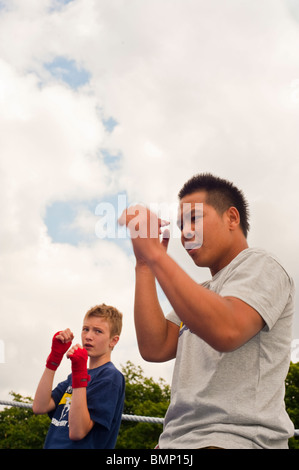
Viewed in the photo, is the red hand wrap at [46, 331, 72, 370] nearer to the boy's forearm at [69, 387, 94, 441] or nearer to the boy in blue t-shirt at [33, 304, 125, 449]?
the boy in blue t-shirt at [33, 304, 125, 449]

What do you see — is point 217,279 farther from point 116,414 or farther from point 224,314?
point 116,414

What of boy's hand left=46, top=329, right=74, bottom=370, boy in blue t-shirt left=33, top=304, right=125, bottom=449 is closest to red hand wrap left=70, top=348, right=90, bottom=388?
boy in blue t-shirt left=33, top=304, right=125, bottom=449

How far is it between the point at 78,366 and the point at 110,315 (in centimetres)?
79

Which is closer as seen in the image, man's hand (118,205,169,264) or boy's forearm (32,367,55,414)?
man's hand (118,205,169,264)

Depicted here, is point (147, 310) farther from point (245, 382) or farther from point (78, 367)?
point (78, 367)

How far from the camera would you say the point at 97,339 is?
3.71 m

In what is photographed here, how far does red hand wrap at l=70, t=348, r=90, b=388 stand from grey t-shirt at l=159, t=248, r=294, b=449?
138cm

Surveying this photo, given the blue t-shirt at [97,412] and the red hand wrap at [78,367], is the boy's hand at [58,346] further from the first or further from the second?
the red hand wrap at [78,367]

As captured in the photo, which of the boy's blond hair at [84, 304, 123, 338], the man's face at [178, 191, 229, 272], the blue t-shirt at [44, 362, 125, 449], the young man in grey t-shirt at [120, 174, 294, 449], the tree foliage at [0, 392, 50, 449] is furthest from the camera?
the tree foliage at [0, 392, 50, 449]

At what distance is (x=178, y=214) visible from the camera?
2168 mm

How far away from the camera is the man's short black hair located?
221cm

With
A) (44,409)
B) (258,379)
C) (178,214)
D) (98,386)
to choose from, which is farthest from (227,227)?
(44,409)

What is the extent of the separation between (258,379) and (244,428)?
0.60 feet

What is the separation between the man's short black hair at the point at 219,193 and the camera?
221cm
